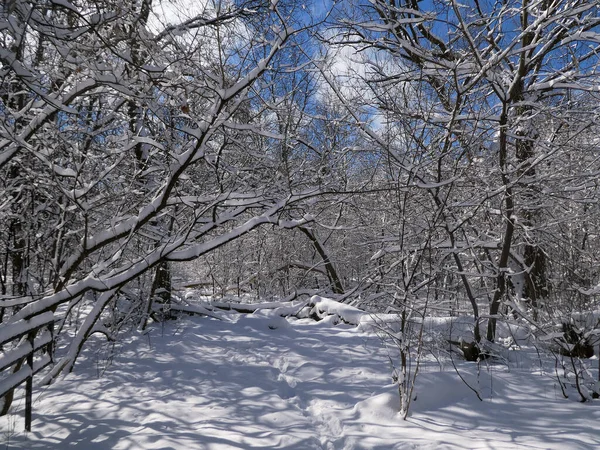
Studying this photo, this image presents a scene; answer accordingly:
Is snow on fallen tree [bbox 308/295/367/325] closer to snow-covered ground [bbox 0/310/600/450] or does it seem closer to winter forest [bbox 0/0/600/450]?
winter forest [bbox 0/0/600/450]

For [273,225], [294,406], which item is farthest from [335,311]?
[294,406]

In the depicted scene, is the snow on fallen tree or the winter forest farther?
the snow on fallen tree

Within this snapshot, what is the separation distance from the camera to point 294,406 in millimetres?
3666

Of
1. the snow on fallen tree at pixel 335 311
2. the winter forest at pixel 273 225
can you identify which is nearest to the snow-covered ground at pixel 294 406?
the winter forest at pixel 273 225

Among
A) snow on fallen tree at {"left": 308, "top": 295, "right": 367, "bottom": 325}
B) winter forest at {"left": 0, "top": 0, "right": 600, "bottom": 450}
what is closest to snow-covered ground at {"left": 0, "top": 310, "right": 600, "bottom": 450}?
winter forest at {"left": 0, "top": 0, "right": 600, "bottom": 450}

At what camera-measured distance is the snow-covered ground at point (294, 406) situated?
290 centimetres

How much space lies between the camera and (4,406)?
3885mm

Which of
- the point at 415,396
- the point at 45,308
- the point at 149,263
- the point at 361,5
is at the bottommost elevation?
the point at 415,396

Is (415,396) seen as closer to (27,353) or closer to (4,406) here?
(27,353)

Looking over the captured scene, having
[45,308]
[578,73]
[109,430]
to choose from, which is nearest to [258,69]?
[45,308]

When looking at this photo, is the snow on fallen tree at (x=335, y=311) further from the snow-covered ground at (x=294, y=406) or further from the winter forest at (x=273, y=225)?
the snow-covered ground at (x=294, y=406)

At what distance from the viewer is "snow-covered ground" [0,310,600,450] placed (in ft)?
9.50

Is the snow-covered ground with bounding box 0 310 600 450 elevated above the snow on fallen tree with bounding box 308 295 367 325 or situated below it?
below

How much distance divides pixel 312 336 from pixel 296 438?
2.91 metres
